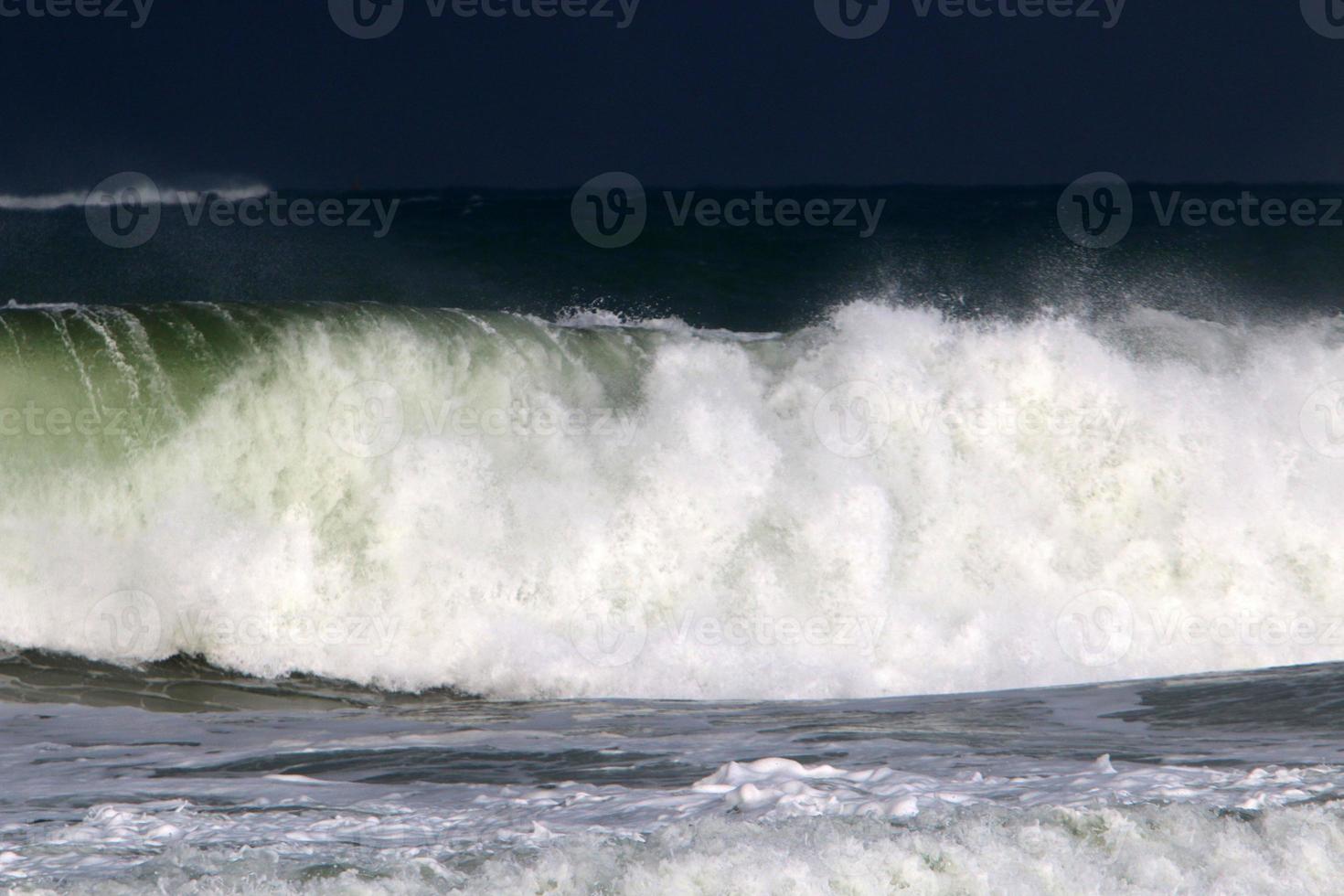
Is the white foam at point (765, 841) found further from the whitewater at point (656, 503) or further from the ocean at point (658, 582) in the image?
the whitewater at point (656, 503)

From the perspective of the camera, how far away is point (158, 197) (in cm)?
2828

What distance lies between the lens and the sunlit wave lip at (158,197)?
24.4m

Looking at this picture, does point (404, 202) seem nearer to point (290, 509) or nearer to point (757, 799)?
point (290, 509)

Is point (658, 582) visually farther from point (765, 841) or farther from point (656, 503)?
point (765, 841)

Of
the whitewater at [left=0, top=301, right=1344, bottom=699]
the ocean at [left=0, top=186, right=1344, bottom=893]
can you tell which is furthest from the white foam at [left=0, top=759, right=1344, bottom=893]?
the whitewater at [left=0, top=301, right=1344, bottom=699]

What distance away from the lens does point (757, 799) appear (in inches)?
166

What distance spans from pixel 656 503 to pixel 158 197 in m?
22.8

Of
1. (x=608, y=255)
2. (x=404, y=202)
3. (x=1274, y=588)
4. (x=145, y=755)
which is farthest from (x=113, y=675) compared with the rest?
(x=404, y=202)

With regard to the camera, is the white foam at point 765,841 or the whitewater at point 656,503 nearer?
the white foam at point 765,841

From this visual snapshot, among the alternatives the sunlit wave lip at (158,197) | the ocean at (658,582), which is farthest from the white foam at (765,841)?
the sunlit wave lip at (158,197)

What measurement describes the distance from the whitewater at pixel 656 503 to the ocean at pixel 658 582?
3 cm

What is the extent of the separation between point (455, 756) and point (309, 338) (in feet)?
17.1

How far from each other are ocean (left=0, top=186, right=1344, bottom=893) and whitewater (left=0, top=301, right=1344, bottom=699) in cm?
3

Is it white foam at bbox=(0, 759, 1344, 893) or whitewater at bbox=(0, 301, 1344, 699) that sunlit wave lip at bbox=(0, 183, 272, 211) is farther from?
white foam at bbox=(0, 759, 1344, 893)
